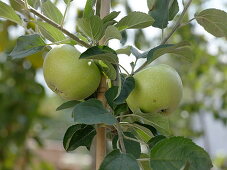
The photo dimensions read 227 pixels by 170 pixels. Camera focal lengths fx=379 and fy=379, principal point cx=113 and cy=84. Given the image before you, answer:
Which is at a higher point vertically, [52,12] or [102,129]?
[52,12]

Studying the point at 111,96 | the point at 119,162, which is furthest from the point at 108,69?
the point at 119,162

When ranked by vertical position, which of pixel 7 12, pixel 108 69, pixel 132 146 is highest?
pixel 7 12

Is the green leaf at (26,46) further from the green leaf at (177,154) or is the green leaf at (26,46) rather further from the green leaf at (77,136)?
the green leaf at (177,154)

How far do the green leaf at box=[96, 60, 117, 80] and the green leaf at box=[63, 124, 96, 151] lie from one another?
9cm

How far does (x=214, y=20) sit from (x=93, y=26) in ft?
0.72

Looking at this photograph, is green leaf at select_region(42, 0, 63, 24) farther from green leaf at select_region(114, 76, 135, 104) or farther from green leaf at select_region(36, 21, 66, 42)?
green leaf at select_region(114, 76, 135, 104)

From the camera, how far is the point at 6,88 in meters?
2.24

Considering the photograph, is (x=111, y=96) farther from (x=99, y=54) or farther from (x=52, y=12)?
(x=52, y=12)

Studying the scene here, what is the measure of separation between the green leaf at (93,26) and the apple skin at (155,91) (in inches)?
3.7

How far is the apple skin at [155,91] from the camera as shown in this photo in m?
0.59

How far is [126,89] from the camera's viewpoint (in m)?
0.54

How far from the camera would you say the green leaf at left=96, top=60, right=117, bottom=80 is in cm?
56

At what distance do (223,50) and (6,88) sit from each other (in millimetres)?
1418

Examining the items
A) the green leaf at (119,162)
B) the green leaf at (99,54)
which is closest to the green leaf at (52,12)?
the green leaf at (99,54)
